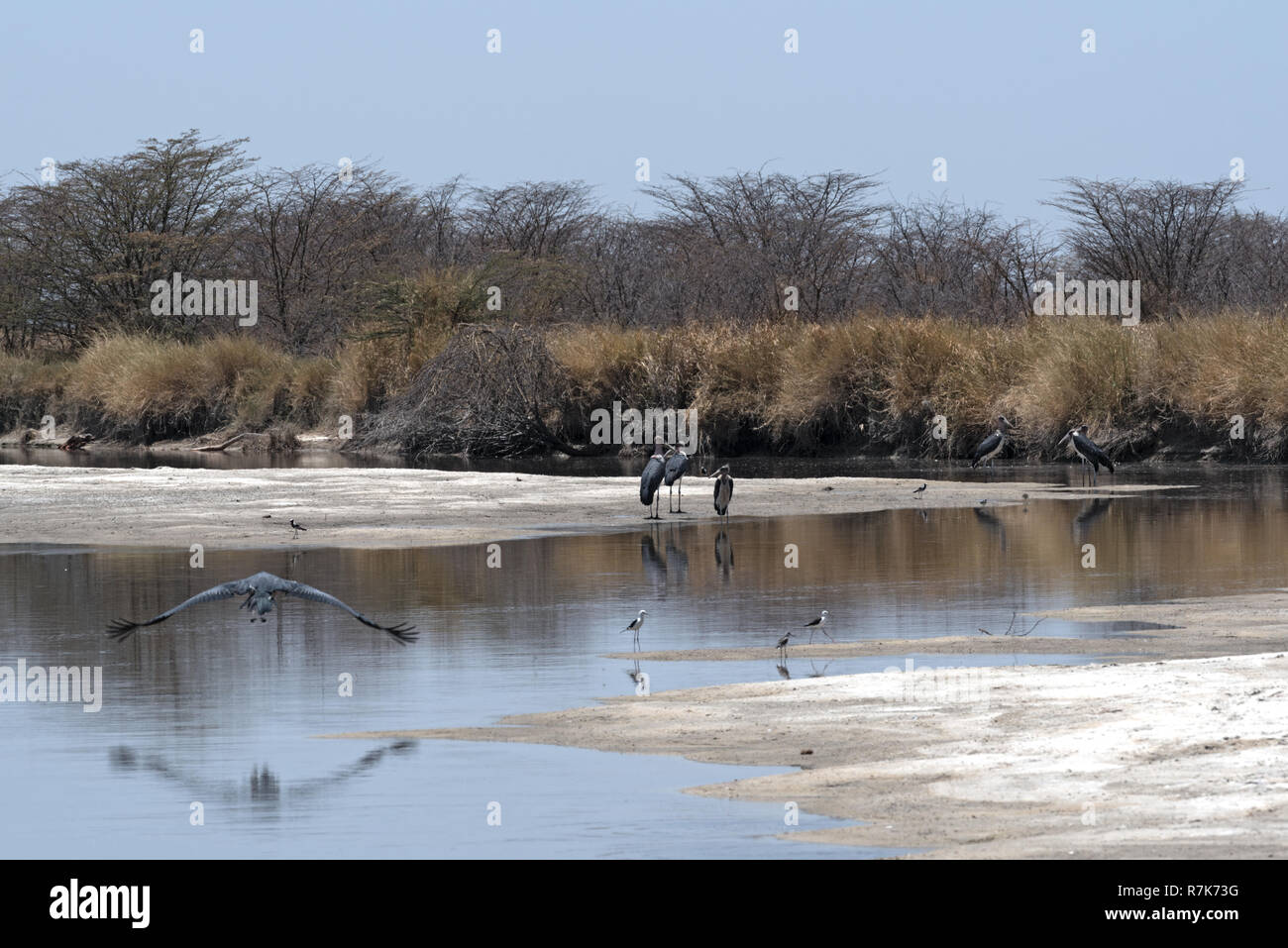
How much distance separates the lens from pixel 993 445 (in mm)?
26516

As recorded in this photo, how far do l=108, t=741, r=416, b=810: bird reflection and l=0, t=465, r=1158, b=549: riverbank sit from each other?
8683mm

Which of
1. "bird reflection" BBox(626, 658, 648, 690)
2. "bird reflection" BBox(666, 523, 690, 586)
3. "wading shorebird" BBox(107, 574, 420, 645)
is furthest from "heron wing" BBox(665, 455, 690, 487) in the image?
"wading shorebird" BBox(107, 574, 420, 645)

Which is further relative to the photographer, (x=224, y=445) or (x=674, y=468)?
(x=224, y=445)

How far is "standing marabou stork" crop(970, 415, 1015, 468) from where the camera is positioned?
2641 cm

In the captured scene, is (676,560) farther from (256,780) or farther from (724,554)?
(256,780)

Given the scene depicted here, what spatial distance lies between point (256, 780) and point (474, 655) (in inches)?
125

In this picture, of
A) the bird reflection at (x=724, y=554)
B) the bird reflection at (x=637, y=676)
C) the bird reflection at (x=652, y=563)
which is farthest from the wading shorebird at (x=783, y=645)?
the bird reflection at (x=724, y=554)

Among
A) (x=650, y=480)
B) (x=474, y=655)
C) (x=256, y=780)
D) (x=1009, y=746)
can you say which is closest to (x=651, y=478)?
(x=650, y=480)

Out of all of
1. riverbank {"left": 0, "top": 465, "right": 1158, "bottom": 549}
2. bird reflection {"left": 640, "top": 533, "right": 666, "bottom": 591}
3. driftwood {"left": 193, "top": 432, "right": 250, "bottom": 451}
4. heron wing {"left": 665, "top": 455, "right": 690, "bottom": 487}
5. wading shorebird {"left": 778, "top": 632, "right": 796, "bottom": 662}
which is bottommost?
wading shorebird {"left": 778, "top": 632, "right": 796, "bottom": 662}

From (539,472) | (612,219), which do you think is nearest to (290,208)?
(612,219)

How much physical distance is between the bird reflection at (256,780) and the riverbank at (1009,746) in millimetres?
569

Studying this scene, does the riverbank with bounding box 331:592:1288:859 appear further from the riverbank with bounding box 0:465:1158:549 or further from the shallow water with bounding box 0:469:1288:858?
the riverbank with bounding box 0:465:1158:549

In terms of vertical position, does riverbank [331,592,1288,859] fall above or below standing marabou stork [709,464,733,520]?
below

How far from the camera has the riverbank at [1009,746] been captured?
603 centimetres
